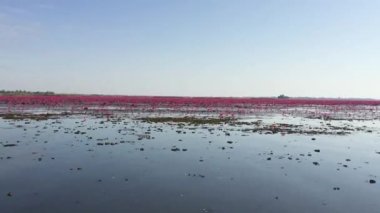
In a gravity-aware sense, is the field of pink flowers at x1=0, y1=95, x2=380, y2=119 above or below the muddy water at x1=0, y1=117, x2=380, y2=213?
above

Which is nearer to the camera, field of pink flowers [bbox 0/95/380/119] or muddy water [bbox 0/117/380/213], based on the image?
muddy water [bbox 0/117/380/213]

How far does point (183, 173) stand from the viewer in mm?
13578

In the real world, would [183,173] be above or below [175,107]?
below

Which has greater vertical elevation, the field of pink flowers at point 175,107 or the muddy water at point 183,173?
the field of pink flowers at point 175,107

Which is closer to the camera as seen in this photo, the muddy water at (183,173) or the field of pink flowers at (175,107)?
the muddy water at (183,173)

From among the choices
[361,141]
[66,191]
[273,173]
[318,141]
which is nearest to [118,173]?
→ [66,191]

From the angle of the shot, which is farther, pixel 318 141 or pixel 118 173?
pixel 318 141

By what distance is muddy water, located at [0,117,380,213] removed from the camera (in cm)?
1022

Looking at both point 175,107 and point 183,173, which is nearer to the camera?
point 183,173

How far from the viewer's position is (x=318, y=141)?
2281 centimetres

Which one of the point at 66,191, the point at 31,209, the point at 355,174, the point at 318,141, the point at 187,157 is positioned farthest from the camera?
the point at 318,141

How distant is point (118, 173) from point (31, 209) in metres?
4.19

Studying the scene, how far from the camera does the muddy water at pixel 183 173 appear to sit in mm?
10219

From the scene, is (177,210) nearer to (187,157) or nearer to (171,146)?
(187,157)
